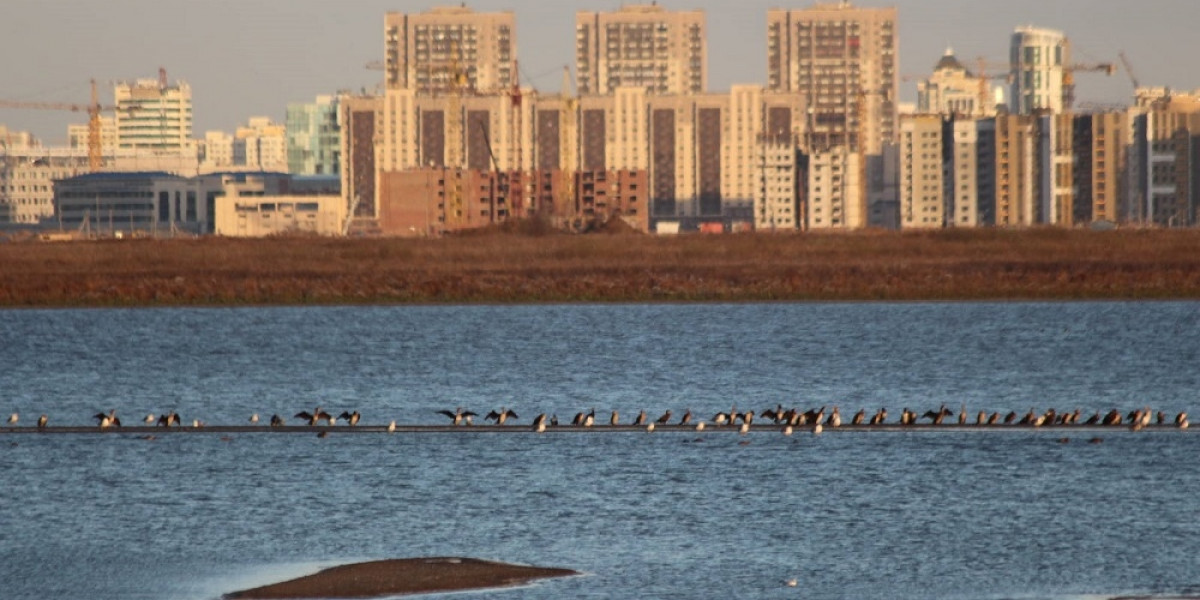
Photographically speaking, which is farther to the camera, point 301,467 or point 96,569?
point 301,467

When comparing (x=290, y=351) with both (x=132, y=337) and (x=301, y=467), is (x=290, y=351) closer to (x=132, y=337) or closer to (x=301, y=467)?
(x=132, y=337)

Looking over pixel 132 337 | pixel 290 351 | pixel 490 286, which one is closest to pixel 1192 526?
pixel 290 351

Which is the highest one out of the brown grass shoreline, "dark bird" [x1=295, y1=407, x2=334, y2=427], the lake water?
the brown grass shoreline

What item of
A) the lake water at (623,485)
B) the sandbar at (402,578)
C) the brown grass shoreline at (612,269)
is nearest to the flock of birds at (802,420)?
the lake water at (623,485)

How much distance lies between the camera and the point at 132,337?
303 feet

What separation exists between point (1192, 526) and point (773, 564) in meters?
7.20

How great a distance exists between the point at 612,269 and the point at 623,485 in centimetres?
9149

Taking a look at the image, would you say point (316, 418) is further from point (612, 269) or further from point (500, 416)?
point (612, 269)

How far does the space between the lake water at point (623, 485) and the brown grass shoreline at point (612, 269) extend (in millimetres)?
36628

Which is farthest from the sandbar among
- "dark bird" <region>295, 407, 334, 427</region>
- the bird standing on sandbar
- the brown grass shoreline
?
the brown grass shoreline

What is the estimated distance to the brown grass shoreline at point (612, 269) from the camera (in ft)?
368

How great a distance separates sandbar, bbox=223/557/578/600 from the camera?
27.8m

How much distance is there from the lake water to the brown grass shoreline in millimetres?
36628

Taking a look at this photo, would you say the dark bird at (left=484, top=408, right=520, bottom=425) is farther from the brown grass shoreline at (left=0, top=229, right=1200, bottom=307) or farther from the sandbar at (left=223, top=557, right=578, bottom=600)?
the brown grass shoreline at (left=0, top=229, right=1200, bottom=307)
